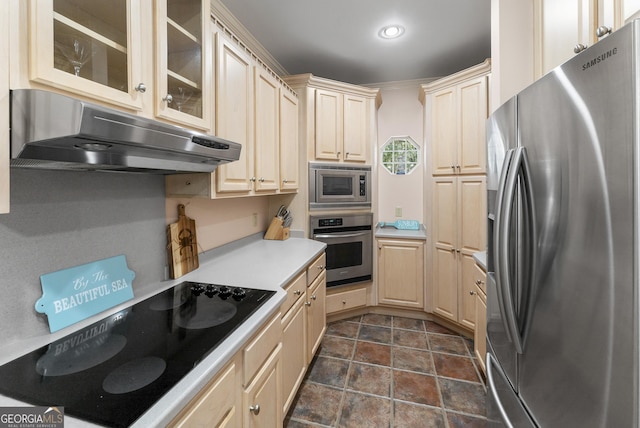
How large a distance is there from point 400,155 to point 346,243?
57.0 inches

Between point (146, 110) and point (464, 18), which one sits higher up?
point (464, 18)

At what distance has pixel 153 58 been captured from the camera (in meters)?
1.07

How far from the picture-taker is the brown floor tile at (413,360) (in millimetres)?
2193

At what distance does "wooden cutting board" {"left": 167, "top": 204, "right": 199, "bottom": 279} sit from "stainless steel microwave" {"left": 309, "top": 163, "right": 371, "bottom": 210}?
1.28 metres

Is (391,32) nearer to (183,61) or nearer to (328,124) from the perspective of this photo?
(328,124)

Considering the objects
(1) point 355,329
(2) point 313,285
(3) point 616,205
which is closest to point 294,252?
(2) point 313,285

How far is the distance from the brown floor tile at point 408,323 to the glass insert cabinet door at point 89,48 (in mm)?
2891

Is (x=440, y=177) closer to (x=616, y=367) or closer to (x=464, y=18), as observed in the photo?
(x=464, y=18)

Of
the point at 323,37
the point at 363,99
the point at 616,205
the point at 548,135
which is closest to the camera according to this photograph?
the point at 616,205

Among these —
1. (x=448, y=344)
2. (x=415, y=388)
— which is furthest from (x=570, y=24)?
(x=448, y=344)

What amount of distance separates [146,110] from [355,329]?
259 centimetres

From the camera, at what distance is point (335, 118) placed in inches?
112

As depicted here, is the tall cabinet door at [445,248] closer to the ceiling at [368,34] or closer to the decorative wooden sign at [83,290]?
the ceiling at [368,34]

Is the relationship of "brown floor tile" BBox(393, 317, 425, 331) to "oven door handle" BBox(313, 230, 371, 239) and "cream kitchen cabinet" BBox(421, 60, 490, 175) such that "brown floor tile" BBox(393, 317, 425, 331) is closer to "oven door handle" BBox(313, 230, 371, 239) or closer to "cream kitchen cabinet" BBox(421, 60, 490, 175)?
"oven door handle" BBox(313, 230, 371, 239)
